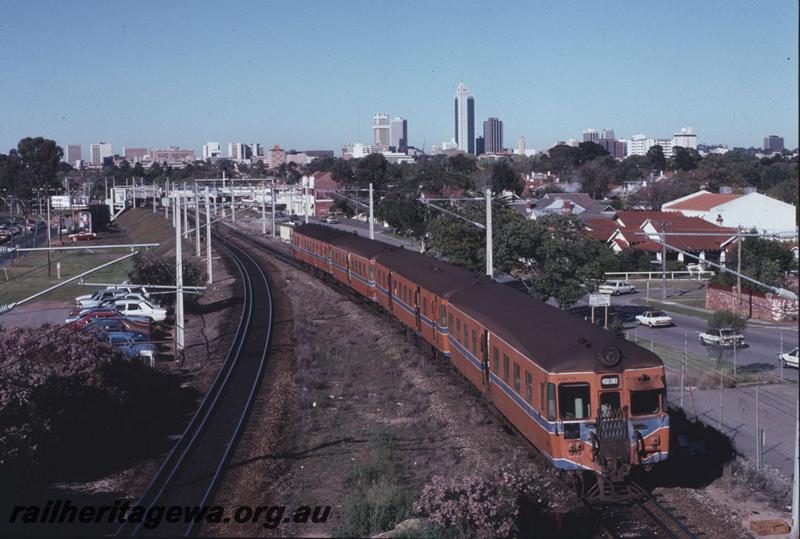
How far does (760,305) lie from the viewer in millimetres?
41719

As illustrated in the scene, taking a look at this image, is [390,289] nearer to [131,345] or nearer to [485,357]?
[131,345]

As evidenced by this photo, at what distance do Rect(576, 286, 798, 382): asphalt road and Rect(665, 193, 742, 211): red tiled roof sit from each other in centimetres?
2736

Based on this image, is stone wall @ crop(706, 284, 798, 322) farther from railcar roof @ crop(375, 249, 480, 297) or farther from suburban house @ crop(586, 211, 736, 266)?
railcar roof @ crop(375, 249, 480, 297)

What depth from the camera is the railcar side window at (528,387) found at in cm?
1556

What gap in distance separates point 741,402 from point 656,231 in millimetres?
37087

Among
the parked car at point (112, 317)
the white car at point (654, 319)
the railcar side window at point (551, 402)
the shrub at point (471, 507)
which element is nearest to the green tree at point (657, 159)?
the white car at point (654, 319)

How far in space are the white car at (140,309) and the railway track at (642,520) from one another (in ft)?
98.2

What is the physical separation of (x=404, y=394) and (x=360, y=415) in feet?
6.85

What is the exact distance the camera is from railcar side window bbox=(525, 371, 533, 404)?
1556cm

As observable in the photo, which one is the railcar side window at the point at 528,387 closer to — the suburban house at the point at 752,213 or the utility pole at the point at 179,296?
the utility pole at the point at 179,296

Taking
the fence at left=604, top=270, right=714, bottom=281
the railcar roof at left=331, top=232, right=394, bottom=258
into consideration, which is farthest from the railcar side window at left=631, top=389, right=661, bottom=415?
the fence at left=604, top=270, right=714, bottom=281

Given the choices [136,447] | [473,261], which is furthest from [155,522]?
[473,261]

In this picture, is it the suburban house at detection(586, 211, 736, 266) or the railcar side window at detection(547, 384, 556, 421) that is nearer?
the railcar side window at detection(547, 384, 556, 421)

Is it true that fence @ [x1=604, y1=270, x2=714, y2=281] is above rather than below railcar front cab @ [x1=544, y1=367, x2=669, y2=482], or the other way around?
below
